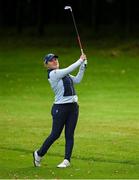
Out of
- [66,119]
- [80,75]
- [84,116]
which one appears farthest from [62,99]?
[84,116]

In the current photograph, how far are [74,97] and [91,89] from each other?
608 inches

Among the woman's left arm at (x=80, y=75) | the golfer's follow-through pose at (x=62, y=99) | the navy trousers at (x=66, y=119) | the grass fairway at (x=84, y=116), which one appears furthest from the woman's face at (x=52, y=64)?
the grass fairway at (x=84, y=116)

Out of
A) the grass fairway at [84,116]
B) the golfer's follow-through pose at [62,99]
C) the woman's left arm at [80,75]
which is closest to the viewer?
the golfer's follow-through pose at [62,99]

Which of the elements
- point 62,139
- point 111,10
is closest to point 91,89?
point 62,139

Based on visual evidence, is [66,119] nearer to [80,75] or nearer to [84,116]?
[80,75]

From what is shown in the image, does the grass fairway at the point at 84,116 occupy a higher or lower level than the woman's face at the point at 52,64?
lower

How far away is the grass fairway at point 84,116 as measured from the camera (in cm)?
1473

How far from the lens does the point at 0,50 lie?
4497cm

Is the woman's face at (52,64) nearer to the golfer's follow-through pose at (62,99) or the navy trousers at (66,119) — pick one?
the golfer's follow-through pose at (62,99)

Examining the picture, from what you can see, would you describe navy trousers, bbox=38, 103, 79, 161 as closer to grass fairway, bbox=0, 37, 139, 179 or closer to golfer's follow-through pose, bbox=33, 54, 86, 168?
golfer's follow-through pose, bbox=33, 54, 86, 168

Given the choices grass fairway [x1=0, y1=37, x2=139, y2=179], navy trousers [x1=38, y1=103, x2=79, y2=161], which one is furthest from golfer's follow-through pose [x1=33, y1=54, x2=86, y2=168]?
grass fairway [x1=0, y1=37, x2=139, y2=179]

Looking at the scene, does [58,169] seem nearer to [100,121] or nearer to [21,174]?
[21,174]

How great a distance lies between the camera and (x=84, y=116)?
22.6 metres

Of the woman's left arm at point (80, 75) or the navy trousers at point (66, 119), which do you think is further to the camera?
the woman's left arm at point (80, 75)
